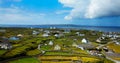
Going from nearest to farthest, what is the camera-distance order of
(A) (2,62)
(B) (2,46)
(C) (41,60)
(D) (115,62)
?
(A) (2,62) → (C) (41,60) → (D) (115,62) → (B) (2,46)

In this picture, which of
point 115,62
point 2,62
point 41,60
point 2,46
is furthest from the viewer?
point 2,46

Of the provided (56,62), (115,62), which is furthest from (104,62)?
(56,62)

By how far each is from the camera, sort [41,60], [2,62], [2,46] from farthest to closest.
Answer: [2,46], [41,60], [2,62]

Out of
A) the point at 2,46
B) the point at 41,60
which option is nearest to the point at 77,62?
the point at 41,60

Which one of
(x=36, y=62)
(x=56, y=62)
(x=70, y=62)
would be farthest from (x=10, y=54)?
(x=70, y=62)

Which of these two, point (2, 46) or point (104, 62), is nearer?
point (104, 62)

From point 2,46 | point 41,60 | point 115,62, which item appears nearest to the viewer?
point 41,60

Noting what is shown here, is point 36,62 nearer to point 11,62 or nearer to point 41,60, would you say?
point 41,60

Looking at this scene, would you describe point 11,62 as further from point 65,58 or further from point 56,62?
point 65,58

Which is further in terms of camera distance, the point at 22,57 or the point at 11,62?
the point at 22,57
